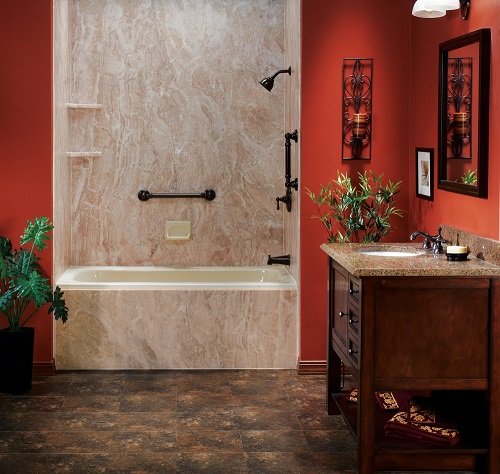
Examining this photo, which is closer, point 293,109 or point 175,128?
point 293,109

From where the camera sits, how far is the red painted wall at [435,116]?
3840mm

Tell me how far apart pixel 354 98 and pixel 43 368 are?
2.34m

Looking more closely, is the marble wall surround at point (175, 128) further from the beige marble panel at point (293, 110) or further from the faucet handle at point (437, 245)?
the faucet handle at point (437, 245)

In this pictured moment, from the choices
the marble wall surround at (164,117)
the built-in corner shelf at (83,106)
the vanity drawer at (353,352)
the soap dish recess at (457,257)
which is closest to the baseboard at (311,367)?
the marble wall surround at (164,117)

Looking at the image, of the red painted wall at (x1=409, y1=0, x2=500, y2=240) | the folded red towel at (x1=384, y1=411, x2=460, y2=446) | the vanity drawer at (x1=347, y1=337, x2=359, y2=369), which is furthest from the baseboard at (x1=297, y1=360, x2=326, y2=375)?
the folded red towel at (x1=384, y1=411, x2=460, y2=446)

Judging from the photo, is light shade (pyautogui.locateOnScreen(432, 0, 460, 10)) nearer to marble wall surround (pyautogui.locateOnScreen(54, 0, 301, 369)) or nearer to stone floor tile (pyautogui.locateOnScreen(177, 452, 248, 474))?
marble wall surround (pyautogui.locateOnScreen(54, 0, 301, 369))

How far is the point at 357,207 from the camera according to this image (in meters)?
4.90

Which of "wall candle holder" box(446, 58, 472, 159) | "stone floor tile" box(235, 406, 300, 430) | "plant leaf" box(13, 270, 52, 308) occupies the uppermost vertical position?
"wall candle holder" box(446, 58, 472, 159)

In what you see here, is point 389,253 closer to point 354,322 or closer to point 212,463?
point 354,322

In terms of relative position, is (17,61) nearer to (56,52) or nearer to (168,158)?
(56,52)

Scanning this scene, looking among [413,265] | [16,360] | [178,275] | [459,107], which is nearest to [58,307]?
[16,360]

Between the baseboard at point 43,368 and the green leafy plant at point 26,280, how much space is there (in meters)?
0.29

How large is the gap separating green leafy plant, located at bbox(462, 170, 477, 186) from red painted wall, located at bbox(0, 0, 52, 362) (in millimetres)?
2350

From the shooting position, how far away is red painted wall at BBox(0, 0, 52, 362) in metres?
5.14
